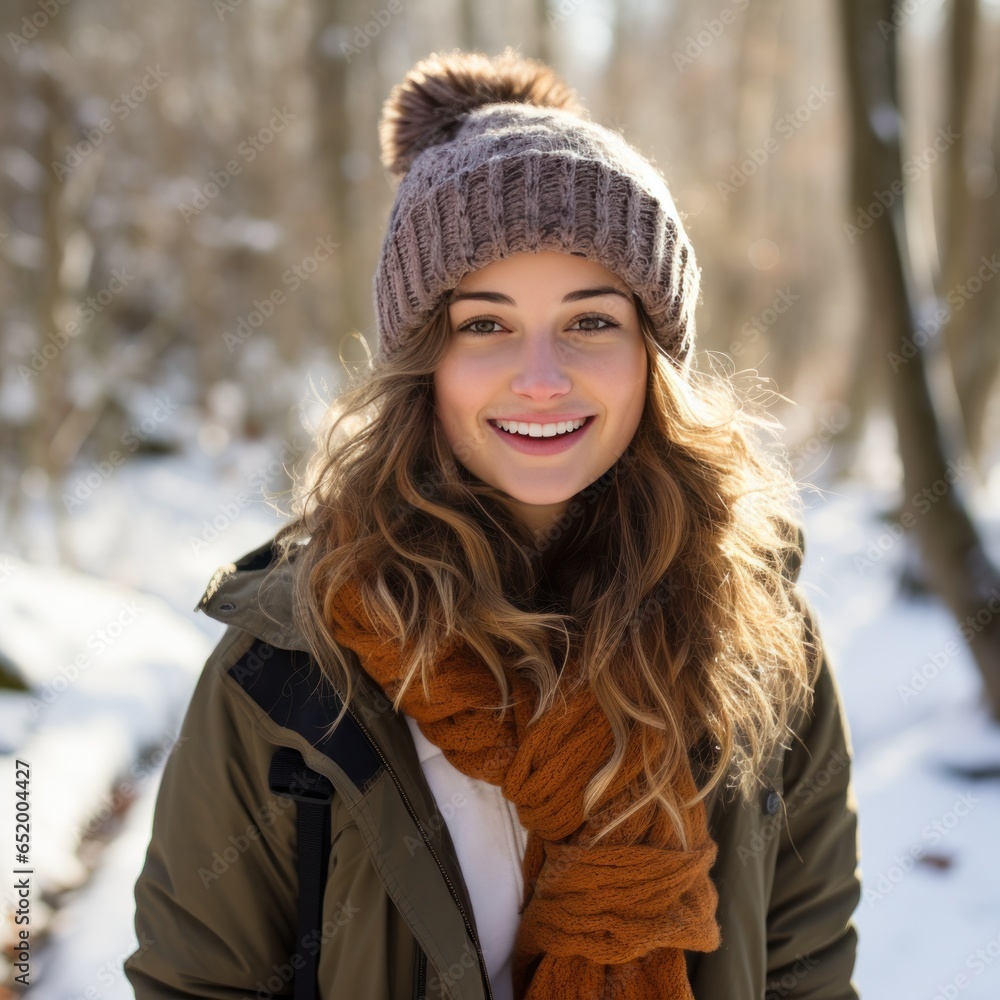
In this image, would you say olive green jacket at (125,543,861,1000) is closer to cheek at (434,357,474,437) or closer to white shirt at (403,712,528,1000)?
white shirt at (403,712,528,1000)

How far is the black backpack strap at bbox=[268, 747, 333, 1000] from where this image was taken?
57.9 inches

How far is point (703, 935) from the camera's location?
62.0 inches

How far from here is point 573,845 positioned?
5.26 feet

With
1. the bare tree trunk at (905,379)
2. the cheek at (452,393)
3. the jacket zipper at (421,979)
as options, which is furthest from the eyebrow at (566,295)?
the bare tree trunk at (905,379)

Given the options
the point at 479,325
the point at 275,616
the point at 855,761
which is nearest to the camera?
the point at 275,616

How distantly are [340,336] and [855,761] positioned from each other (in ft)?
19.6

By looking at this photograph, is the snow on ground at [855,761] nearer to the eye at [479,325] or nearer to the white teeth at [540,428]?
the white teeth at [540,428]

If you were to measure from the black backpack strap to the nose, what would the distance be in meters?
0.78

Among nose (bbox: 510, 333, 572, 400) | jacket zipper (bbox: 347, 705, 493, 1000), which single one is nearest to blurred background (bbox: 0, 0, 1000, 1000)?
jacket zipper (bbox: 347, 705, 493, 1000)

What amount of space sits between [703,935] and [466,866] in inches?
17.8

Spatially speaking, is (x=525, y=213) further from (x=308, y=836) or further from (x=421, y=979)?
(x=421, y=979)

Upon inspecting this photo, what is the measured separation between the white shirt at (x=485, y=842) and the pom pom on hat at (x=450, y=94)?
126 centimetres

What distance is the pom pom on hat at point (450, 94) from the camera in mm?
1903

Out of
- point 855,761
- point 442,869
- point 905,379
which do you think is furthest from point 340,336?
point 442,869
